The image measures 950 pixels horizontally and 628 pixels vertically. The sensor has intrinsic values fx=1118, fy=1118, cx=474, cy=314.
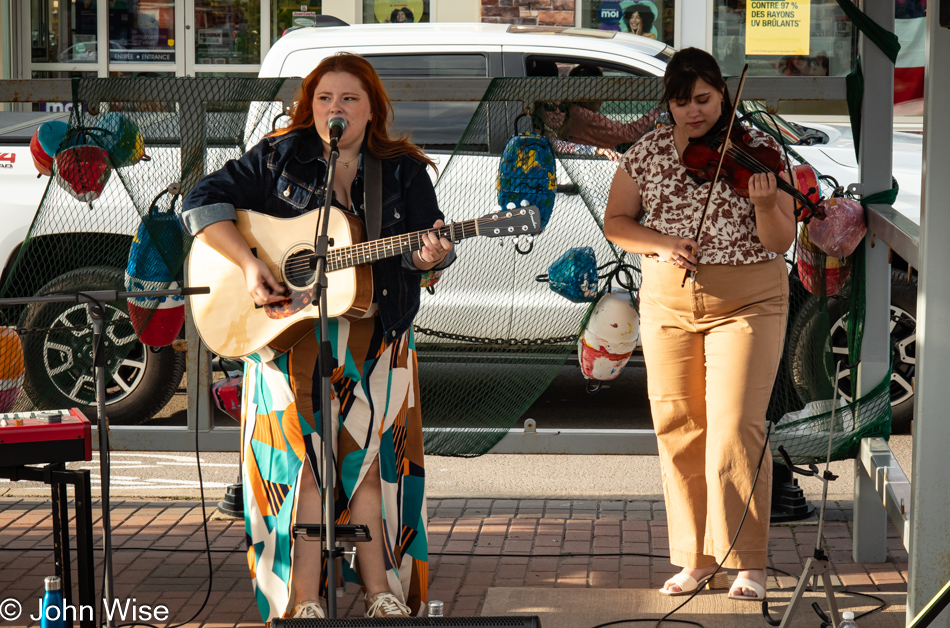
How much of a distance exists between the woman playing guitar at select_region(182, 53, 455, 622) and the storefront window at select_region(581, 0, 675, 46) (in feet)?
28.3

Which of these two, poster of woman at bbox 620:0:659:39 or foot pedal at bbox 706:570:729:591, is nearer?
foot pedal at bbox 706:570:729:591

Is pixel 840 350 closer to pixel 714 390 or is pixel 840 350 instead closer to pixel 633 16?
pixel 714 390

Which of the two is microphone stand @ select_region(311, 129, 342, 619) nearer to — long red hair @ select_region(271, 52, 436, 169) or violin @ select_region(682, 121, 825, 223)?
long red hair @ select_region(271, 52, 436, 169)

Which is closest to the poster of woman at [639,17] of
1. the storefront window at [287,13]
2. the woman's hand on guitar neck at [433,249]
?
the storefront window at [287,13]

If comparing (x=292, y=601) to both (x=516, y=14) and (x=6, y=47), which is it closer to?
(x=516, y=14)

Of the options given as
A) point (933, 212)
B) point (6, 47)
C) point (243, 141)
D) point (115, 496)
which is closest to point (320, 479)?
point (243, 141)

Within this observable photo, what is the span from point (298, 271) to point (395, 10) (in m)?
8.69

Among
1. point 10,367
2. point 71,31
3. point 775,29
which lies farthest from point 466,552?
point 71,31

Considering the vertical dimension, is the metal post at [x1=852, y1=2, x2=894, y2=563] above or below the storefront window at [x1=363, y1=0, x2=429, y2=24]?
below

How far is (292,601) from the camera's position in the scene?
10.9 ft

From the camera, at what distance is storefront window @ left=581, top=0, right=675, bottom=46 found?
37.7ft

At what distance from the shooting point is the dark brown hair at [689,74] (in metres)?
3.46

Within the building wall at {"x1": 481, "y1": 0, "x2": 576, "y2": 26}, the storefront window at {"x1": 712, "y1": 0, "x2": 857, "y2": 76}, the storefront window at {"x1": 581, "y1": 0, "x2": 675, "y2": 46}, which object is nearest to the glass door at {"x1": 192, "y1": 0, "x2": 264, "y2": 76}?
the building wall at {"x1": 481, "y1": 0, "x2": 576, "y2": 26}

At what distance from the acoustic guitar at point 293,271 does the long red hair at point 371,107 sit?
9.6 inches
